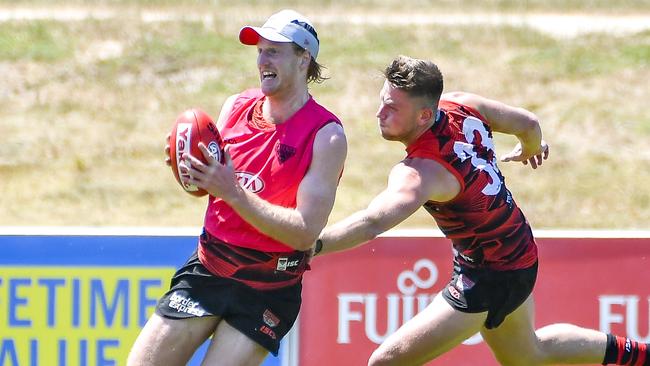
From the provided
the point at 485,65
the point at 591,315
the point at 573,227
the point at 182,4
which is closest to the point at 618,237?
the point at 591,315

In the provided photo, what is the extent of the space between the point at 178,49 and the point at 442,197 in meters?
10.9

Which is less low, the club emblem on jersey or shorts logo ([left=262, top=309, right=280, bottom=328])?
the club emblem on jersey

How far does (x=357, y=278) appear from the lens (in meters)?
6.60

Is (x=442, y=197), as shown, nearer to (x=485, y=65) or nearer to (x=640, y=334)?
(x=640, y=334)

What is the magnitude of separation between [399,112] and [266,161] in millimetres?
830

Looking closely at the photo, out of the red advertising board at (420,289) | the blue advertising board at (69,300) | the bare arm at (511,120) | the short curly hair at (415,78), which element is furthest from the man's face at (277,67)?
the blue advertising board at (69,300)

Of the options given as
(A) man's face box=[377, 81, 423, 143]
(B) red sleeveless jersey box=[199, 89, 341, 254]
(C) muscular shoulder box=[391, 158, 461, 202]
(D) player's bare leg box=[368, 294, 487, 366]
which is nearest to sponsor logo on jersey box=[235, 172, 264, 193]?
(B) red sleeveless jersey box=[199, 89, 341, 254]

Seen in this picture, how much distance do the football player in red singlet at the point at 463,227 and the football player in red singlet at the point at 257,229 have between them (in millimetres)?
347

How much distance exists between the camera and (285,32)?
510 centimetres

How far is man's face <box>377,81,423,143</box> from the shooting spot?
5562mm

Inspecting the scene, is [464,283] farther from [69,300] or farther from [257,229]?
[69,300]

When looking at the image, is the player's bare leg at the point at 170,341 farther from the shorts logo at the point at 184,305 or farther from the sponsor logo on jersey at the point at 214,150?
the sponsor logo on jersey at the point at 214,150

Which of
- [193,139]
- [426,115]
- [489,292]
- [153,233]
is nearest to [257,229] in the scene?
[193,139]

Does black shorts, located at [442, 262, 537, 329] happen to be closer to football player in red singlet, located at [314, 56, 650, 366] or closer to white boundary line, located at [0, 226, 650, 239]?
football player in red singlet, located at [314, 56, 650, 366]
